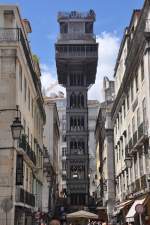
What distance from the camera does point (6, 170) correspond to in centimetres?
2969

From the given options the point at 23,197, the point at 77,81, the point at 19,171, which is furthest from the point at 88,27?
the point at 19,171

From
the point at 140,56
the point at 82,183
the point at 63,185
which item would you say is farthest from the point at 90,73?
the point at 140,56

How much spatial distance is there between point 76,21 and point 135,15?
89.6m

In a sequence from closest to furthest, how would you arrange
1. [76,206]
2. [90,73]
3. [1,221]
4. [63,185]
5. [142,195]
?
[1,221] → [142,195] → [76,206] → [90,73] → [63,185]

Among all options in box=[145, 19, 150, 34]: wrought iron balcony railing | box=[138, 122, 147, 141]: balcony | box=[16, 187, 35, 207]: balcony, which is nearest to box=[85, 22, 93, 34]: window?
box=[16, 187, 35, 207]: balcony

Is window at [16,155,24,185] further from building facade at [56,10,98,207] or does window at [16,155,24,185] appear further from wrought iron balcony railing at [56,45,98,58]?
wrought iron balcony railing at [56,45,98,58]

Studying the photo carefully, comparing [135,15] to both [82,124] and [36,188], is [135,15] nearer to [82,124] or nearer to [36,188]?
[36,188]

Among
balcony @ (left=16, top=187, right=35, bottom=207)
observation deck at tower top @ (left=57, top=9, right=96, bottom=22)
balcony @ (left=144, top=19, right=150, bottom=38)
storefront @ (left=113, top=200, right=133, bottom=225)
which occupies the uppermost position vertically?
observation deck at tower top @ (left=57, top=9, right=96, bottom=22)

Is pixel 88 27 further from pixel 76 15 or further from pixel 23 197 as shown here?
pixel 23 197

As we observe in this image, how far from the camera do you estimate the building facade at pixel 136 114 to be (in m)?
29.8

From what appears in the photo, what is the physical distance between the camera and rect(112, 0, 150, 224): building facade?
97.7ft

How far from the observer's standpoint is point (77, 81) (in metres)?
116

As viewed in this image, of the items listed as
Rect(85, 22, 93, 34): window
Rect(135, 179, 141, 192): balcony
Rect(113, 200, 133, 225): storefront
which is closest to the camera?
Rect(135, 179, 141, 192): balcony

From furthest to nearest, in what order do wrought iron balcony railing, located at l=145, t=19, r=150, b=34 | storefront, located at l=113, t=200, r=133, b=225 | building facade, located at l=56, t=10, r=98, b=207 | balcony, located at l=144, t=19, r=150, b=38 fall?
building facade, located at l=56, t=10, r=98, b=207, storefront, located at l=113, t=200, r=133, b=225, wrought iron balcony railing, located at l=145, t=19, r=150, b=34, balcony, located at l=144, t=19, r=150, b=38
